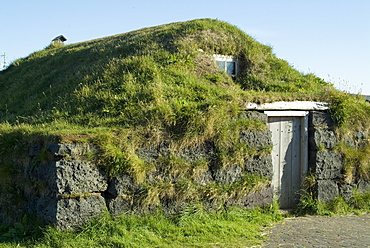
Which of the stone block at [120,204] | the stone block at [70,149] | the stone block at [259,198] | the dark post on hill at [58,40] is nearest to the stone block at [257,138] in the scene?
the stone block at [259,198]

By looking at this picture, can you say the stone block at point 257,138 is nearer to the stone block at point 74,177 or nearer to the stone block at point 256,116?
the stone block at point 256,116

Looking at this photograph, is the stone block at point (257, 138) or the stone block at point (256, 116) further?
the stone block at point (256, 116)

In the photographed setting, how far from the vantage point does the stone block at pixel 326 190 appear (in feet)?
32.7

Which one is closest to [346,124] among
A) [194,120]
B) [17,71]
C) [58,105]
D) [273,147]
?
[273,147]

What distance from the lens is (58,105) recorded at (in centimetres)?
1083

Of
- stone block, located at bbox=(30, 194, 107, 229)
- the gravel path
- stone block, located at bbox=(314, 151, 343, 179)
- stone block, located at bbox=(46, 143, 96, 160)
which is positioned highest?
stone block, located at bbox=(46, 143, 96, 160)

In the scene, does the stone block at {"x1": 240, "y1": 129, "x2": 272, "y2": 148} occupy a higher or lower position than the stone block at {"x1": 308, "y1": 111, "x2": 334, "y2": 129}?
lower

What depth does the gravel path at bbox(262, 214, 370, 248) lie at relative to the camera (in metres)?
7.44

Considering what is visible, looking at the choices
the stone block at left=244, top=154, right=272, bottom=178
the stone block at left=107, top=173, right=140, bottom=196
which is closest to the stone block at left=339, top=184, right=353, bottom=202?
the stone block at left=244, top=154, right=272, bottom=178

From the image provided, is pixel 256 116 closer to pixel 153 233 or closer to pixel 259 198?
pixel 259 198

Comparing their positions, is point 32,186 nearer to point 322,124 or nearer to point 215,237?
point 215,237

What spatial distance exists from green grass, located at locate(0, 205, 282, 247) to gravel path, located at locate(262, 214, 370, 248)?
355mm

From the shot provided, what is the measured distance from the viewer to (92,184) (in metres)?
7.89

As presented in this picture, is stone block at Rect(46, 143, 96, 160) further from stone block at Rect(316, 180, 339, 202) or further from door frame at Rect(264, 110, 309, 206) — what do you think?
stone block at Rect(316, 180, 339, 202)
